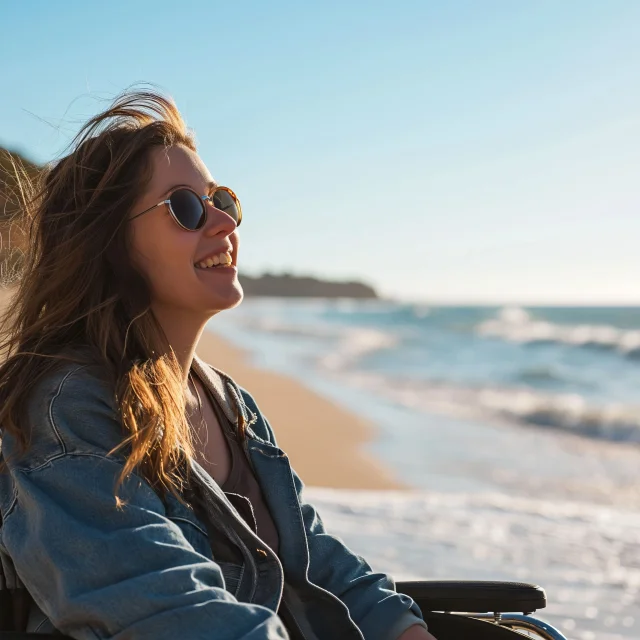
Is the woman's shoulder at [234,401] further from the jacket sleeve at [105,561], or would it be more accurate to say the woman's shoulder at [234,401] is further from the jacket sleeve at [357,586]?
the jacket sleeve at [105,561]

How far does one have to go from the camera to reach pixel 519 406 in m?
12.7

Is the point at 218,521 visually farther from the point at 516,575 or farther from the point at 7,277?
the point at 516,575

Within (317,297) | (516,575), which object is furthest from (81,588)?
(317,297)

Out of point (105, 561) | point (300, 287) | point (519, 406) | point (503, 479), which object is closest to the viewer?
point (105, 561)

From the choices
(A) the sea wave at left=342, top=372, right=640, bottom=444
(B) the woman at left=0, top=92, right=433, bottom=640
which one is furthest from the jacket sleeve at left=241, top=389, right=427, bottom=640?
(A) the sea wave at left=342, top=372, right=640, bottom=444

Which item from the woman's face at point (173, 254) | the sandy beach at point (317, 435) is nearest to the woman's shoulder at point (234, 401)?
the woman's face at point (173, 254)

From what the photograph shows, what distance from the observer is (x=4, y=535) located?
1.47 metres

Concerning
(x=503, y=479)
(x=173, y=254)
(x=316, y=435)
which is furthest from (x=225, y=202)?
(x=316, y=435)

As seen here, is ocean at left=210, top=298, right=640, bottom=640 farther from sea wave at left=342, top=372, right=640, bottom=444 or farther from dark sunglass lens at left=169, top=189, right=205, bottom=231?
dark sunglass lens at left=169, top=189, right=205, bottom=231

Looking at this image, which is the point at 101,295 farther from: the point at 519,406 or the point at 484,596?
the point at 519,406

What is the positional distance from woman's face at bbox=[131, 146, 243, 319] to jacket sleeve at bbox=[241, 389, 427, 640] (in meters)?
0.41

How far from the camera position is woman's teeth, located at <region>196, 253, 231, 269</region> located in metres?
1.88

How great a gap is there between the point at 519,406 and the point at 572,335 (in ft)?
62.8

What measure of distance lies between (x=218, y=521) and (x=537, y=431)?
9.18 meters
